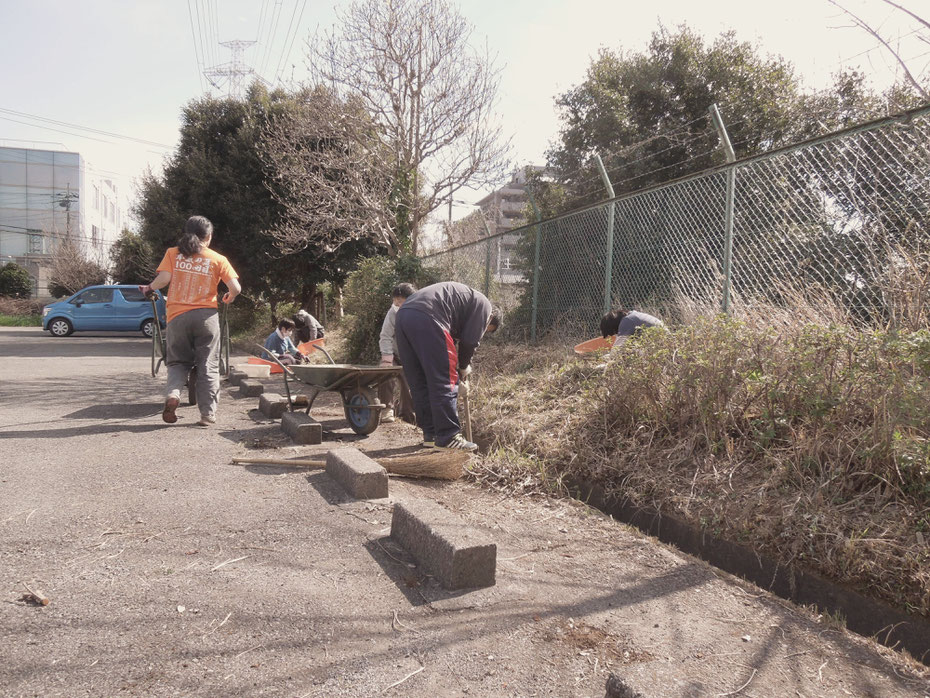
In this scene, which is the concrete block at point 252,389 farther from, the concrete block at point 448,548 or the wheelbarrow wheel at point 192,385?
the concrete block at point 448,548

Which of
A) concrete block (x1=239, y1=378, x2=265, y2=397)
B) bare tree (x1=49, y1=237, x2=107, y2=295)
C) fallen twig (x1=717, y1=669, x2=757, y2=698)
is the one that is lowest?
fallen twig (x1=717, y1=669, x2=757, y2=698)

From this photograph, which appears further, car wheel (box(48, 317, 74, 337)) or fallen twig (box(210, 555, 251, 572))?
car wheel (box(48, 317, 74, 337))

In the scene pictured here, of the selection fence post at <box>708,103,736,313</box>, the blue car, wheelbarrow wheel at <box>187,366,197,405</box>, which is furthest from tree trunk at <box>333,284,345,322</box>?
fence post at <box>708,103,736,313</box>

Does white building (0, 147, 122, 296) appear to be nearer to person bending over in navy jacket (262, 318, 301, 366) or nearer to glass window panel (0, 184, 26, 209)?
glass window panel (0, 184, 26, 209)

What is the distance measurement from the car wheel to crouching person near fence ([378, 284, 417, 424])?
1789 centimetres

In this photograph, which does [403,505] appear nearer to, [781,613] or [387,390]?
[781,613]

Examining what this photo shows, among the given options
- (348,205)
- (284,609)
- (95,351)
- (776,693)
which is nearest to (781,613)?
(776,693)

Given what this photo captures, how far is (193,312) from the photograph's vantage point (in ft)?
18.6

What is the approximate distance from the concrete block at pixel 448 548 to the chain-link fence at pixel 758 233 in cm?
274

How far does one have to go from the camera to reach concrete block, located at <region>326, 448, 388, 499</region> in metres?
3.62

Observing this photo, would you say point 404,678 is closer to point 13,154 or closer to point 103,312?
point 103,312

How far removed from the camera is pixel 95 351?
14.4m

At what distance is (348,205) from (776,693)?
10016 mm

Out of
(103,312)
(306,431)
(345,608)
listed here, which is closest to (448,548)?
(345,608)
